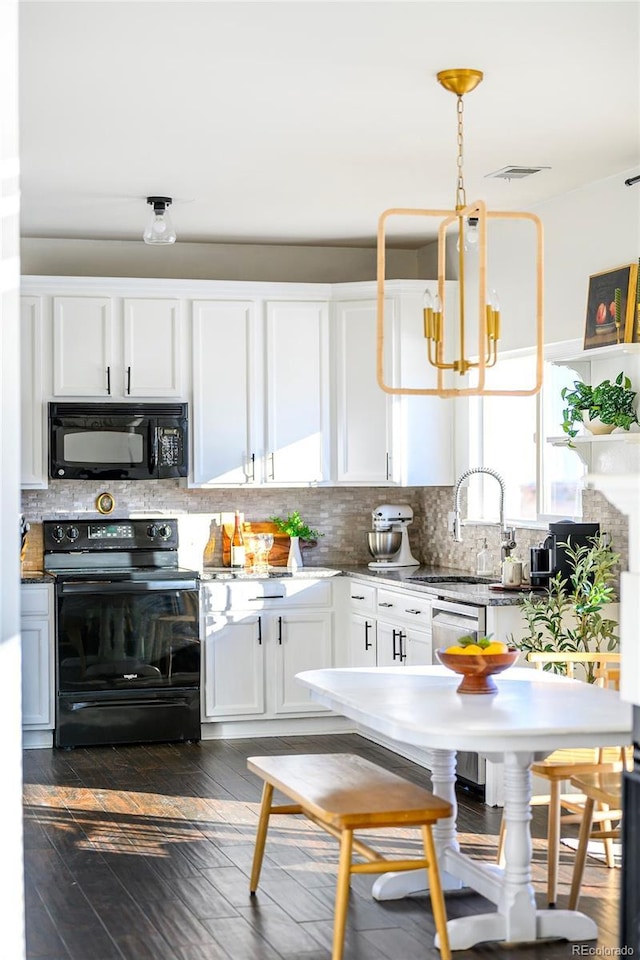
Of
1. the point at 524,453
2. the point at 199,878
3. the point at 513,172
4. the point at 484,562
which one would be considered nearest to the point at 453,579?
the point at 484,562

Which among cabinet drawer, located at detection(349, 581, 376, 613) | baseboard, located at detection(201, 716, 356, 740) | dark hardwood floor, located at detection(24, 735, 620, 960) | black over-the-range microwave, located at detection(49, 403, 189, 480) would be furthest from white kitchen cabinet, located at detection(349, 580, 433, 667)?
black over-the-range microwave, located at detection(49, 403, 189, 480)

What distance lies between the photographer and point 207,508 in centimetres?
739

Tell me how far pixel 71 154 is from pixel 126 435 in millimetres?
2016

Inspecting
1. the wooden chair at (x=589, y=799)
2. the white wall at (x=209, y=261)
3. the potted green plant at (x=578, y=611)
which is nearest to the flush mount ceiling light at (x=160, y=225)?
the white wall at (x=209, y=261)

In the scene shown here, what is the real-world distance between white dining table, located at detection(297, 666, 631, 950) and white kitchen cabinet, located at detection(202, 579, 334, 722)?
2.49 m

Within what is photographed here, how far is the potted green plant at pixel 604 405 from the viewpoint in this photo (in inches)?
205

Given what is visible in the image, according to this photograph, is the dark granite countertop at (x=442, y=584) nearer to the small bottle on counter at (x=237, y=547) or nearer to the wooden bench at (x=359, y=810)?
the small bottle on counter at (x=237, y=547)

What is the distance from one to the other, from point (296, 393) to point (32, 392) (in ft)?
4.75

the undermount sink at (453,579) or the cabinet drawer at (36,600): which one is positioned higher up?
the undermount sink at (453,579)

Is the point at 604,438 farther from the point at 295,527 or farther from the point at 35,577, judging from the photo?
the point at 35,577

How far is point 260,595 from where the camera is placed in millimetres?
6824

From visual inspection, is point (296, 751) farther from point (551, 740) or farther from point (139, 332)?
point (551, 740)

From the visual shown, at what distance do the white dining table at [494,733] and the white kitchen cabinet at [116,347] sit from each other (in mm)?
3002

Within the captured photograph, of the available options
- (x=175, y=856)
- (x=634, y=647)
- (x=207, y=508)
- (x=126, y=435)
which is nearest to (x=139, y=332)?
(x=126, y=435)
